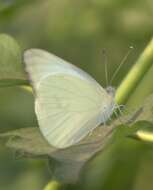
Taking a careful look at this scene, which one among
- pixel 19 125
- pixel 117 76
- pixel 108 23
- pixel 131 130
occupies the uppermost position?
pixel 131 130

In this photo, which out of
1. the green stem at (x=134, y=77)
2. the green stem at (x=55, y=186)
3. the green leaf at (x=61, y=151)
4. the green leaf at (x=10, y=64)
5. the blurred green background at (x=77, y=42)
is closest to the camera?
the green leaf at (x=61, y=151)

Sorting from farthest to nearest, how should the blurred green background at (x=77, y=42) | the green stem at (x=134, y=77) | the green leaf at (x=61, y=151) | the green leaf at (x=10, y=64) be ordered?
the blurred green background at (x=77, y=42) → the green leaf at (x=10, y=64) → the green stem at (x=134, y=77) → the green leaf at (x=61, y=151)

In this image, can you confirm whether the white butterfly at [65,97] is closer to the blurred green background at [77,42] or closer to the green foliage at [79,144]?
the green foliage at [79,144]

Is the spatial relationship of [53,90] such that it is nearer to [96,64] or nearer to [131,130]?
[131,130]

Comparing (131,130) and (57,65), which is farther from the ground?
(131,130)

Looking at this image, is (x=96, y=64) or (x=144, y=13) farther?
(x=96, y=64)

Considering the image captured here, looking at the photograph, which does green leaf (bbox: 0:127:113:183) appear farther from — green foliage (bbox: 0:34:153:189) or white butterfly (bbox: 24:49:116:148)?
white butterfly (bbox: 24:49:116:148)

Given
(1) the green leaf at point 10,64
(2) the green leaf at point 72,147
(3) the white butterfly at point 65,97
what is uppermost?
(2) the green leaf at point 72,147

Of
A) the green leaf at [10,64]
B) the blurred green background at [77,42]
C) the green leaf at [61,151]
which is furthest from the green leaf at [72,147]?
the blurred green background at [77,42]

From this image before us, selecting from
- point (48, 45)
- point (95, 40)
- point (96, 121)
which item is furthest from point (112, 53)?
point (96, 121)
